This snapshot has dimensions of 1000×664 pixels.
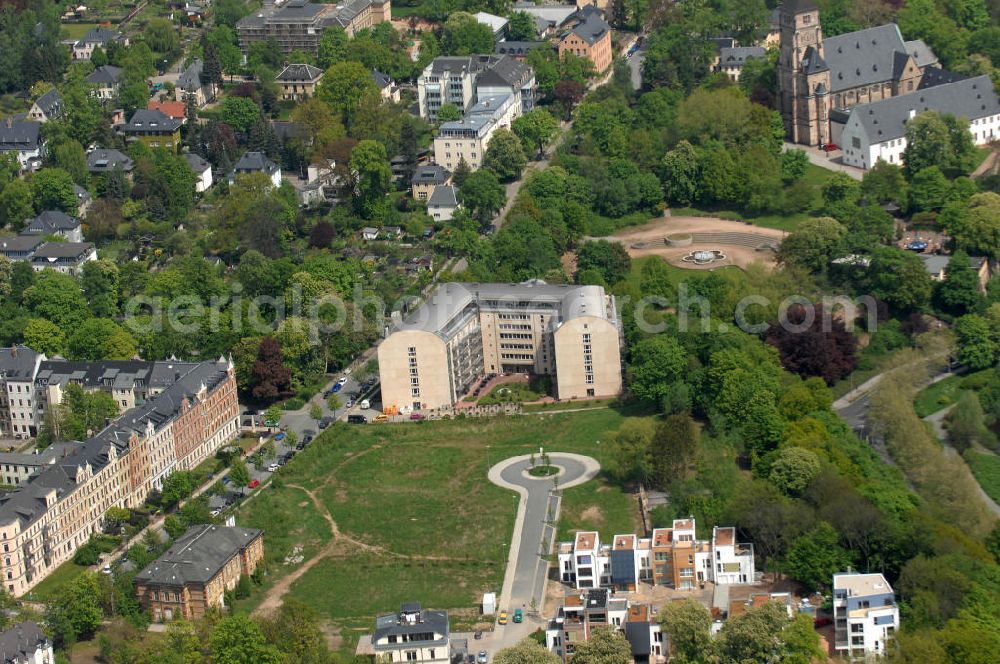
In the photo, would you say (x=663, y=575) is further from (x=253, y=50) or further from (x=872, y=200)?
(x=253, y=50)

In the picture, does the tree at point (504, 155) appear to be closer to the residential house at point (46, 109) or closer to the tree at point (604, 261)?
the tree at point (604, 261)

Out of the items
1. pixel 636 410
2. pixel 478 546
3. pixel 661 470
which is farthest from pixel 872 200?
pixel 478 546

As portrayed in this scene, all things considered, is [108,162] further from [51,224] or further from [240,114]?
[240,114]

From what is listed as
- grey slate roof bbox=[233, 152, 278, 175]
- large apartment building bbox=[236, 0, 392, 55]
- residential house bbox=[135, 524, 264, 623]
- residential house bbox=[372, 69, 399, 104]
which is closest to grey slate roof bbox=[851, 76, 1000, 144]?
residential house bbox=[372, 69, 399, 104]

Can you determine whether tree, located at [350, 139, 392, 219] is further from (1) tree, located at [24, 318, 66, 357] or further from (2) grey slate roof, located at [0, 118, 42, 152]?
(1) tree, located at [24, 318, 66, 357]

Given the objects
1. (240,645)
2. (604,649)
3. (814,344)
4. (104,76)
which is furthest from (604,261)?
(104,76)
